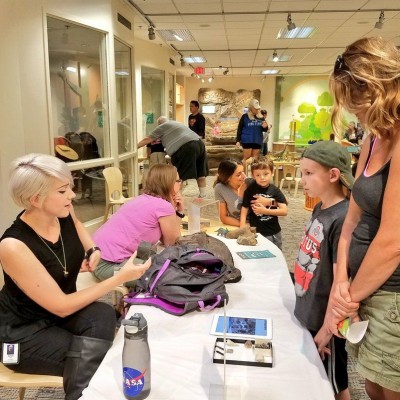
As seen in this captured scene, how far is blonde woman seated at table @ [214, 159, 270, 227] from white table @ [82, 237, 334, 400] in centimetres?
150

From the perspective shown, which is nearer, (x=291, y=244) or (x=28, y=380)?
(x=28, y=380)

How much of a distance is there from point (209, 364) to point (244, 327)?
0.21 metres

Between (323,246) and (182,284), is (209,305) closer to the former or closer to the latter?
(182,284)

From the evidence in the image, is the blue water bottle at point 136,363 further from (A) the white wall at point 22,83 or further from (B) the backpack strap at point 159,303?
(A) the white wall at point 22,83

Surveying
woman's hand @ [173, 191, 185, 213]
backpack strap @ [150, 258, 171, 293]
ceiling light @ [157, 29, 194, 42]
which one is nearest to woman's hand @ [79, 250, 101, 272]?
backpack strap @ [150, 258, 171, 293]

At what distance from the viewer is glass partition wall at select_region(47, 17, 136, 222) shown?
4.38 meters

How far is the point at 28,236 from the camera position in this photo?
59.8 inches

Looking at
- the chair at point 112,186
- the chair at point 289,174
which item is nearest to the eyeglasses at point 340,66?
the chair at point 112,186

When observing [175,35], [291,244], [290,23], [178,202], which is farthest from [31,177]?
[175,35]

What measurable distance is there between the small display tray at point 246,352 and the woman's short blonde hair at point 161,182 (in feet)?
4.18

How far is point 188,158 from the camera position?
608 cm

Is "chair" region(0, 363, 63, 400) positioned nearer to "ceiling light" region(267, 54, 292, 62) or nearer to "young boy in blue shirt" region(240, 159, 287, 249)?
"young boy in blue shirt" region(240, 159, 287, 249)

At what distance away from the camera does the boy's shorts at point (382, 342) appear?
1095 mm

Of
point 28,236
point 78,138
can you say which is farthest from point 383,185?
point 78,138
